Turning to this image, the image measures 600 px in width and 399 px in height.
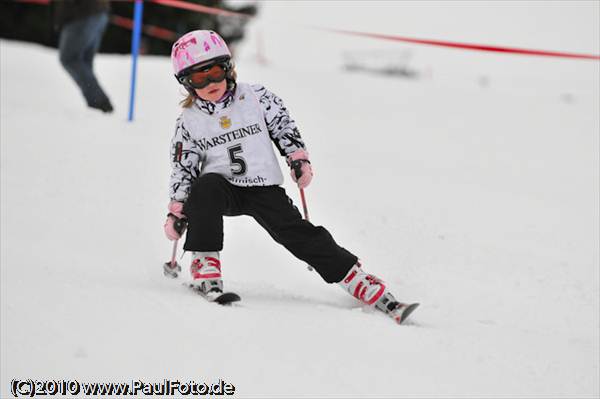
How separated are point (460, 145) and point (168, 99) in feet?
10.9

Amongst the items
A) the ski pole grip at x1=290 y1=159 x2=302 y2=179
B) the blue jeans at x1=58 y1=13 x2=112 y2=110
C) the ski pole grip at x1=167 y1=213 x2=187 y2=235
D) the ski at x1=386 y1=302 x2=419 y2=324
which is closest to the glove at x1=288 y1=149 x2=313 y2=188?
the ski pole grip at x1=290 y1=159 x2=302 y2=179

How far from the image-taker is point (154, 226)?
3.99 metres

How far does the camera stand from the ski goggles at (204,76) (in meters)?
2.93

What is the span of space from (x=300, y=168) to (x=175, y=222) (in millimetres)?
591

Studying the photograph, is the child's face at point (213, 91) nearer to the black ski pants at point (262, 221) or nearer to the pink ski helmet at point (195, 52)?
the pink ski helmet at point (195, 52)

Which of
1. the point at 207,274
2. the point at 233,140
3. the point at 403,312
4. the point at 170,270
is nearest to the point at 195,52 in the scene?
the point at 233,140

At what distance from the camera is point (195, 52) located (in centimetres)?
290

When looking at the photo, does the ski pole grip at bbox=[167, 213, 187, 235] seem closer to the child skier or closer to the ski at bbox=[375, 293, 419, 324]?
the child skier

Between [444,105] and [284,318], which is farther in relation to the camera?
[444,105]

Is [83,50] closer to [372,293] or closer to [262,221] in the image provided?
[262,221]

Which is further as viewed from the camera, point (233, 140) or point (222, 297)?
point (233, 140)

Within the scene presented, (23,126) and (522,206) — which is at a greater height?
(23,126)

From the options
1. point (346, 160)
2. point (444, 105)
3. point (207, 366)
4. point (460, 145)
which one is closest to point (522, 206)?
point (346, 160)

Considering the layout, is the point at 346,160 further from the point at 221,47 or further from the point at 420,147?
the point at 221,47
